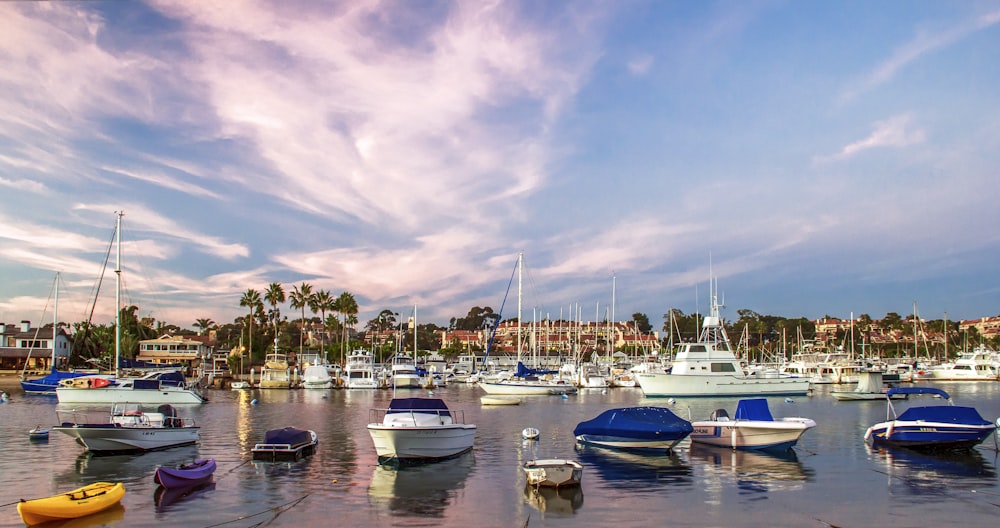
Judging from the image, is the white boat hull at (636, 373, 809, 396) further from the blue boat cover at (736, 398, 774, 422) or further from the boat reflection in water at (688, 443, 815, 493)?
the blue boat cover at (736, 398, 774, 422)

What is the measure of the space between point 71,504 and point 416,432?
39.1 feet

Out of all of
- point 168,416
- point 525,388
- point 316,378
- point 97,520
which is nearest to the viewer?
point 97,520

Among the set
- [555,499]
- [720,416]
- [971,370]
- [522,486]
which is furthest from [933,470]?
[971,370]

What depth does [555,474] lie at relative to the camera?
22.7 metres

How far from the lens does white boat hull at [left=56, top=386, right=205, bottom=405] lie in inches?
2276

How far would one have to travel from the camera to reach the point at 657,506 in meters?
20.5

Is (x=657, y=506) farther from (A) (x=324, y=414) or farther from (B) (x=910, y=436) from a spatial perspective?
(A) (x=324, y=414)

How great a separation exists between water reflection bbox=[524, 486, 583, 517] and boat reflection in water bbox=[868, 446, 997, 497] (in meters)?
10.7

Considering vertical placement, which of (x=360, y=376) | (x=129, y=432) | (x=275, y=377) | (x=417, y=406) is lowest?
(x=275, y=377)

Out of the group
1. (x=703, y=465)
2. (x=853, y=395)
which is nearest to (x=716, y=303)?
(x=853, y=395)

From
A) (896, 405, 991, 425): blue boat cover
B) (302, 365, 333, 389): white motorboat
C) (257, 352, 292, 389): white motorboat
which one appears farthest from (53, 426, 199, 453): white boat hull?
(257, 352, 292, 389): white motorboat

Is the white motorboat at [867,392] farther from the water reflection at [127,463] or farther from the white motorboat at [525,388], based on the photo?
the water reflection at [127,463]

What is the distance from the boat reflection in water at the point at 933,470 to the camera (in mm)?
23375

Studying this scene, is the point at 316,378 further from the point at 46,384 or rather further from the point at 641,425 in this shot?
the point at 641,425
